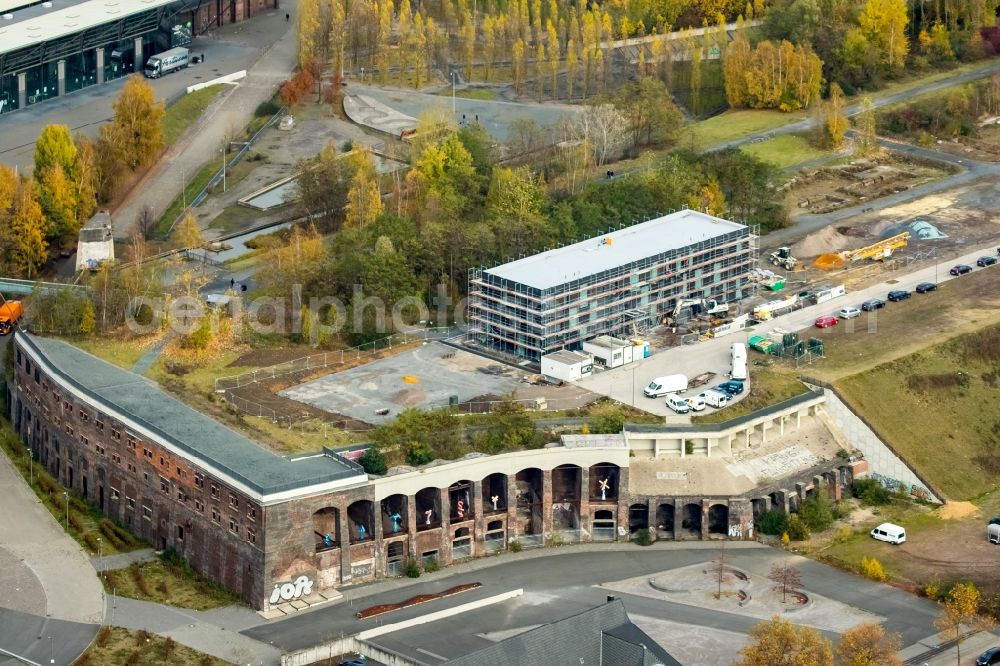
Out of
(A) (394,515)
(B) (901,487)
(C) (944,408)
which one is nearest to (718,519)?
(B) (901,487)

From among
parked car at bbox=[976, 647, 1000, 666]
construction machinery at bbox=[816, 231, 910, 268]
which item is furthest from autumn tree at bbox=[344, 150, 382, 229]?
parked car at bbox=[976, 647, 1000, 666]

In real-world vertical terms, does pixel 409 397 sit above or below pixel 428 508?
above

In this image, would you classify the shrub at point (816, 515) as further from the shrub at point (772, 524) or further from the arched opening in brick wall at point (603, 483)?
the arched opening in brick wall at point (603, 483)

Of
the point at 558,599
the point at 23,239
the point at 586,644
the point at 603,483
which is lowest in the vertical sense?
the point at 558,599

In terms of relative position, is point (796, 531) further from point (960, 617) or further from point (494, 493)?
point (494, 493)

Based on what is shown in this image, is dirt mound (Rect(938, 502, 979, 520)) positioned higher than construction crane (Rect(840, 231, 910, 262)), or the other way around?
construction crane (Rect(840, 231, 910, 262))

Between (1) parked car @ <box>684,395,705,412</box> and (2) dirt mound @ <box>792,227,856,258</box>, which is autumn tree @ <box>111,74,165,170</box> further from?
(1) parked car @ <box>684,395,705,412</box>

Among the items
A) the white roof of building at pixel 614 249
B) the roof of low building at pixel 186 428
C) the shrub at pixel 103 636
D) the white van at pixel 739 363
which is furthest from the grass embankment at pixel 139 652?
the white van at pixel 739 363
